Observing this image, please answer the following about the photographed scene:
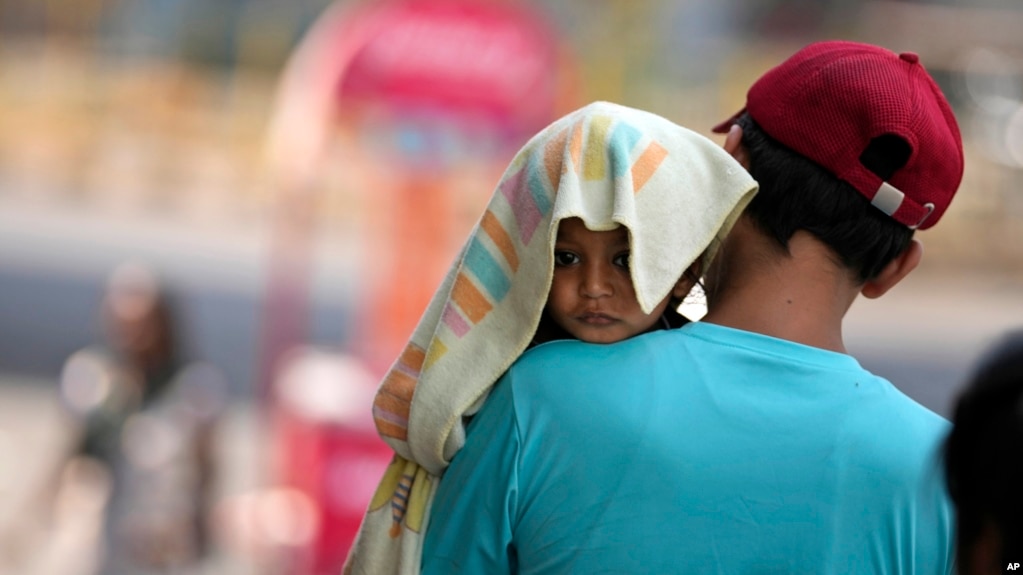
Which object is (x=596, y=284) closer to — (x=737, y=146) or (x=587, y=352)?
(x=587, y=352)

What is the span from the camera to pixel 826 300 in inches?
59.7

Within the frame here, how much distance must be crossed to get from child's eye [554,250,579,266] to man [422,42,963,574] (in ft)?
0.34

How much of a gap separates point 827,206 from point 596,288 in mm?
279

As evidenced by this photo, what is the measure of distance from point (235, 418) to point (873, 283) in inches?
289

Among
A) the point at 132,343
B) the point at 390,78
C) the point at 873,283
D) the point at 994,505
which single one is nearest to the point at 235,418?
the point at 132,343

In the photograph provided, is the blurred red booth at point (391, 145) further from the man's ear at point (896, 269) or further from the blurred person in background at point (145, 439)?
the man's ear at point (896, 269)

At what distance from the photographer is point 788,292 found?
4.94ft

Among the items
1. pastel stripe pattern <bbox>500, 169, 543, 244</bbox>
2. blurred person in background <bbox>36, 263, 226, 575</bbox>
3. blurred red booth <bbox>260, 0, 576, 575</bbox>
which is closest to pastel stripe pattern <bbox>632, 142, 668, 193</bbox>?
pastel stripe pattern <bbox>500, 169, 543, 244</bbox>

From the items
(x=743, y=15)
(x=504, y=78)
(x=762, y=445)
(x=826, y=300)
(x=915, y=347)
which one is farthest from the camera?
(x=743, y=15)

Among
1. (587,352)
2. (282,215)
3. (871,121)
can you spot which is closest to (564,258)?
(587,352)

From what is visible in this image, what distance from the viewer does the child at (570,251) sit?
4.65ft

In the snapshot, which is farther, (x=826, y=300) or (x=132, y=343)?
(x=132, y=343)

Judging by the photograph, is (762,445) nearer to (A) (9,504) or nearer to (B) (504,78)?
(B) (504,78)

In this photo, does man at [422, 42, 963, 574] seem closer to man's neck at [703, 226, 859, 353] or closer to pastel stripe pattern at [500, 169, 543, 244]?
man's neck at [703, 226, 859, 353]
